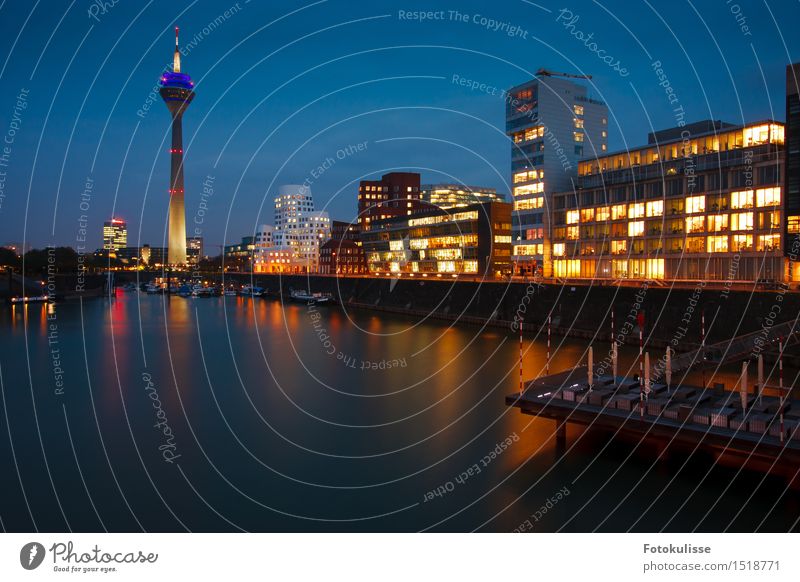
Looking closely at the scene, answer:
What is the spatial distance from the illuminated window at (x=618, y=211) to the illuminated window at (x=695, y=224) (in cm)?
608

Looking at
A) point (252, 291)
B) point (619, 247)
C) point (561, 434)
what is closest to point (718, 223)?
point (619, 247)

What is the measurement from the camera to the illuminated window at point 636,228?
5081cm

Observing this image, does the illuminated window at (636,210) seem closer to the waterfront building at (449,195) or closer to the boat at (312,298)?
the boat at (312,298)

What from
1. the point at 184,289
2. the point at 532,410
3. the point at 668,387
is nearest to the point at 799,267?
the point at 668,387

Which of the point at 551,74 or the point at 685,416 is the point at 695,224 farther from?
the point at 685,416

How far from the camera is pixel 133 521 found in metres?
10.6

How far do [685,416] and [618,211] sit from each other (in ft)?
145

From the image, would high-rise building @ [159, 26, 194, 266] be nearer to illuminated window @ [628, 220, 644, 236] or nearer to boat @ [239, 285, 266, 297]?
boat @ [239, 285, 266, 297]

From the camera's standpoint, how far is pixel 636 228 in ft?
168

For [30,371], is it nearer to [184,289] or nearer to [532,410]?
[532,410]

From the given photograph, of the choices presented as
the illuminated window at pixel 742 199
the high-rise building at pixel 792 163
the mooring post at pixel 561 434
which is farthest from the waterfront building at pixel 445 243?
the mooring post at pixel 561 434

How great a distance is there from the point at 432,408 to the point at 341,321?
3204 cm

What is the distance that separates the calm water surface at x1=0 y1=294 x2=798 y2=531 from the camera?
35.4 ft

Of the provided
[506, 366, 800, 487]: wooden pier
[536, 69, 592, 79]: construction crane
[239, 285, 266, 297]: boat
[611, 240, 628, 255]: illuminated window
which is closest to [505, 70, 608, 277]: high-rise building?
[536, 69, 592, 79]: construction crane
